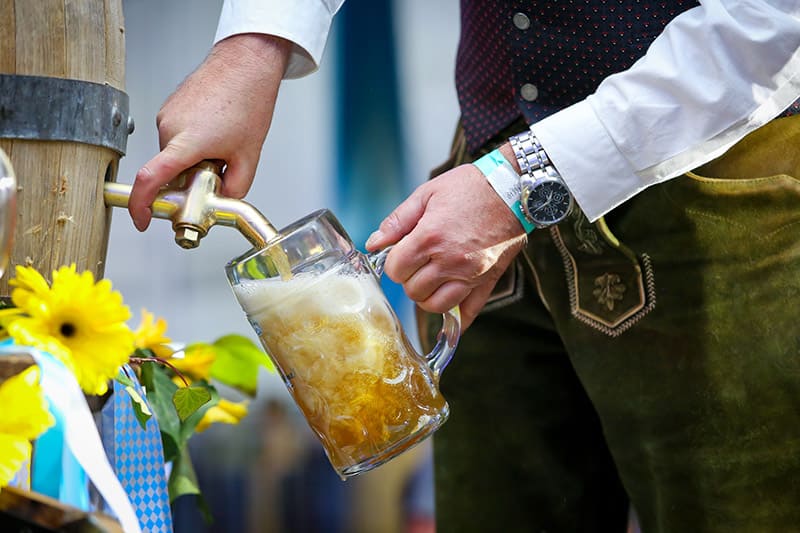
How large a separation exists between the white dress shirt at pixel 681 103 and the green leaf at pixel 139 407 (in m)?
0.44

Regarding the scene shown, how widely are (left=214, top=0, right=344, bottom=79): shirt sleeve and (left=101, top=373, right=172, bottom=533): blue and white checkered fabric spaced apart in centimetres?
40

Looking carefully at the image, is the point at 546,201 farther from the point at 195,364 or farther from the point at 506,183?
the point at 195,364

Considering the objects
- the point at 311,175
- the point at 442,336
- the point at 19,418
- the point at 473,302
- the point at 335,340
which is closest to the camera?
the point at 19,418

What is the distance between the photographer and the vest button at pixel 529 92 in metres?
1.03

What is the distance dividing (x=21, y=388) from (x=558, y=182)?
0.55 metres

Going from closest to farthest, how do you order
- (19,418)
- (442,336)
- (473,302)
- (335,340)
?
(19,418) → (335,340) → (442,336) → (473,302)

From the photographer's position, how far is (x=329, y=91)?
2301mm

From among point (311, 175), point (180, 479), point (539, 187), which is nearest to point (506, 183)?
point (539, 187)

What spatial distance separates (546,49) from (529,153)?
7.0 inches

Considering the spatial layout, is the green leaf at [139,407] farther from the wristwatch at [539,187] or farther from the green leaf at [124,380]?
the wristwatch at [539,187]

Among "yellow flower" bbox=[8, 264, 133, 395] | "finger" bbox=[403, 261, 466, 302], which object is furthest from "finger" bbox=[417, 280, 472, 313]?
"yellow flower" bbox=[8, 264, 133, 395]

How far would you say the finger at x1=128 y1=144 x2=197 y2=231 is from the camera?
2.65 feet

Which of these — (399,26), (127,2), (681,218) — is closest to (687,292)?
(681,218)

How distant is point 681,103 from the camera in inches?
34.7
